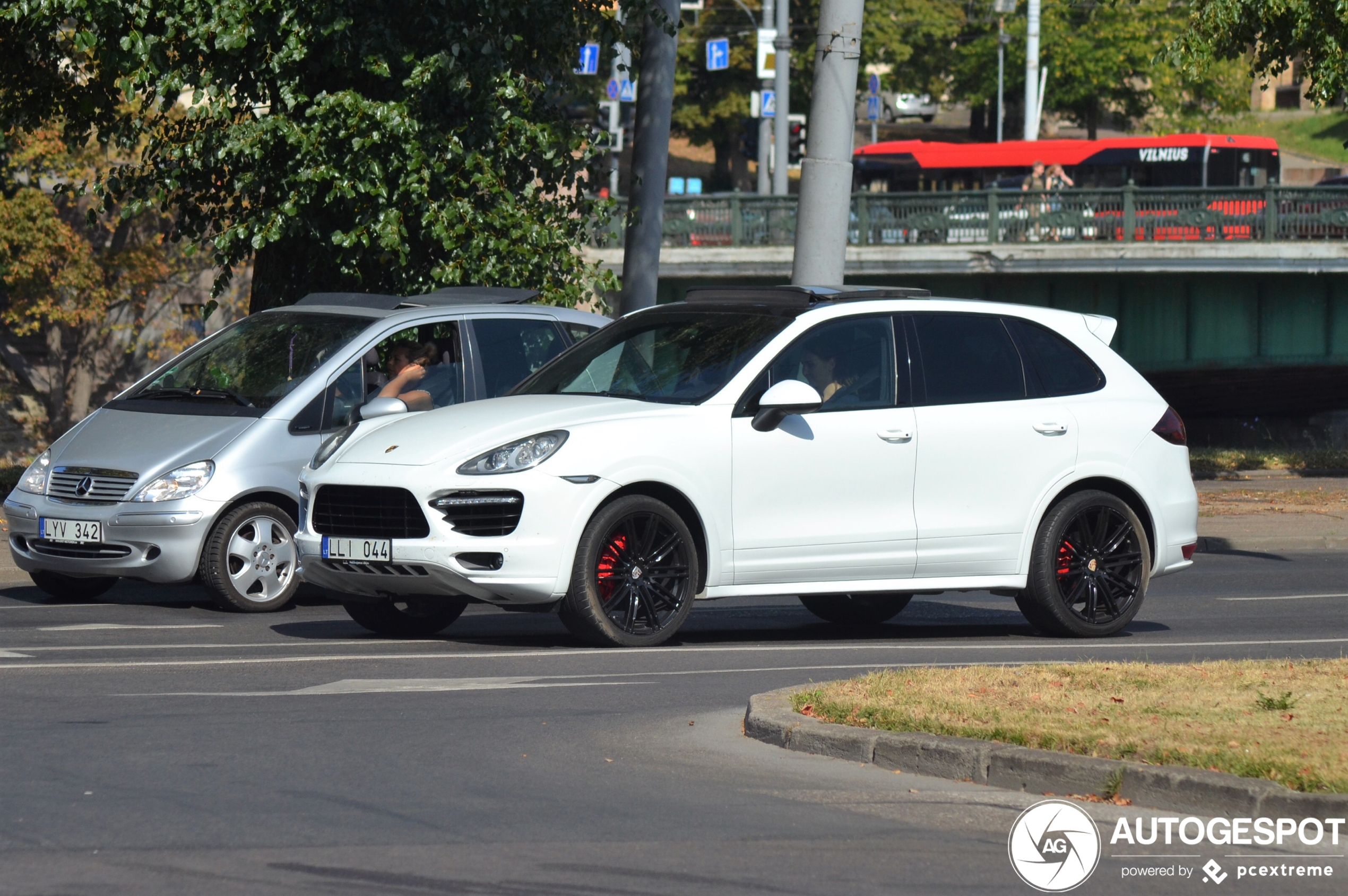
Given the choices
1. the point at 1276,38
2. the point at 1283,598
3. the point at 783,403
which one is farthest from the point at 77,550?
the point at 1276,38

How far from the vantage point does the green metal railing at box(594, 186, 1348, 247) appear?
31.5 metres

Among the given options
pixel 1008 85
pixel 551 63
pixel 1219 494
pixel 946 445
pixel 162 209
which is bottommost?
pixel 1219 494

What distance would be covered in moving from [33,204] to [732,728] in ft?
94.3

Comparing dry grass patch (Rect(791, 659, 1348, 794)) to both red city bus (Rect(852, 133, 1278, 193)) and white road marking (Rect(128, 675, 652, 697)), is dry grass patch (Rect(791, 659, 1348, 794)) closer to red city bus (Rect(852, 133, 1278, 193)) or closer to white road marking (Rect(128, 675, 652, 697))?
white road marking (Rect(128, 675, 652, 697))

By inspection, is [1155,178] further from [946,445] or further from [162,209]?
[946,445]

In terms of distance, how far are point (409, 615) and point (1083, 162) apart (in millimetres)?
44584

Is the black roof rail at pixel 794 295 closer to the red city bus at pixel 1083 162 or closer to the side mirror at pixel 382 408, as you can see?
the side mirror at pixel 382 408

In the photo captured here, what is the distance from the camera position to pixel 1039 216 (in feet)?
106

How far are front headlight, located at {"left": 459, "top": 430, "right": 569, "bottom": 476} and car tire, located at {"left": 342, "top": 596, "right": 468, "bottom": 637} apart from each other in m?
1.38

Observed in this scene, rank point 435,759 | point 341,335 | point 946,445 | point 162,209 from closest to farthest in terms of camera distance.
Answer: point 435,759
point 946,445
point 341,335
point 162,209

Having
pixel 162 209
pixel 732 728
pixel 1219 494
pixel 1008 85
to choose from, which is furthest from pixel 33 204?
pixel 1008 85

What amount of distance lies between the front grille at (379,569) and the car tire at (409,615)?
2.95ft

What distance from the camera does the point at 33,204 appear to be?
3319 cm

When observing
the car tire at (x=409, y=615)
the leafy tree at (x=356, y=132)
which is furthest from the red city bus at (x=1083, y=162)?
the car tire at (x=409, y=615)
